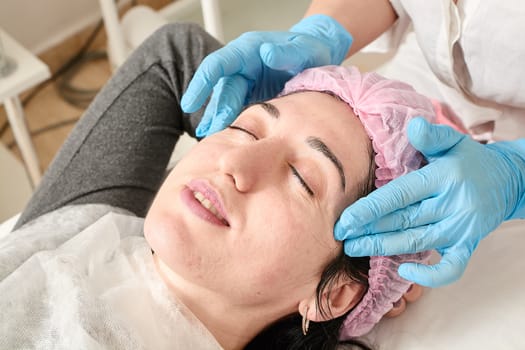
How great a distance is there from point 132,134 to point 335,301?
57cm

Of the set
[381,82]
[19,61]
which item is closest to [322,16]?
[381,82]

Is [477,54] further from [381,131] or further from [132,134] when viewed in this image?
[132,134]

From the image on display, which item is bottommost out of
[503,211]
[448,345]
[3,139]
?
[3,139]

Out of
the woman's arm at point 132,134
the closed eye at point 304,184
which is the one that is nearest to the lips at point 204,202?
the closed eye at point 304,184

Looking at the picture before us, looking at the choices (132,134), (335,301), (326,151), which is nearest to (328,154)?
(326,151)

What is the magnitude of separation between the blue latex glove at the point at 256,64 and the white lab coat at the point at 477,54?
6.7 inches

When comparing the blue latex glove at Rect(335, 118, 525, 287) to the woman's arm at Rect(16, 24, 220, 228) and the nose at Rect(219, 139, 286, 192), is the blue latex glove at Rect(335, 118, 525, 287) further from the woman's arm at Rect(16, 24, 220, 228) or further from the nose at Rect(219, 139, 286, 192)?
the woman's arm at Rect(16, 24, 220, 228)

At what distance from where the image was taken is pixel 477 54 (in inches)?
45.1

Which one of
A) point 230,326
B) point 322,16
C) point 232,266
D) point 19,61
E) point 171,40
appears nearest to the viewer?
point 232,266

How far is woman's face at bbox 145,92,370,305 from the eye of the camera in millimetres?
913

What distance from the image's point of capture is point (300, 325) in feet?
3.46

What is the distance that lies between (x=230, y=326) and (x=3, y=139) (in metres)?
1.56

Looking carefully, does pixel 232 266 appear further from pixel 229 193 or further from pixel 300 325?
pixel 300 325

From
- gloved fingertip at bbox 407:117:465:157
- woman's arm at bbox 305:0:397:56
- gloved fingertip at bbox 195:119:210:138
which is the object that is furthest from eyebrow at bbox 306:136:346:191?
woman's arm at bbox 305:0:397:56
